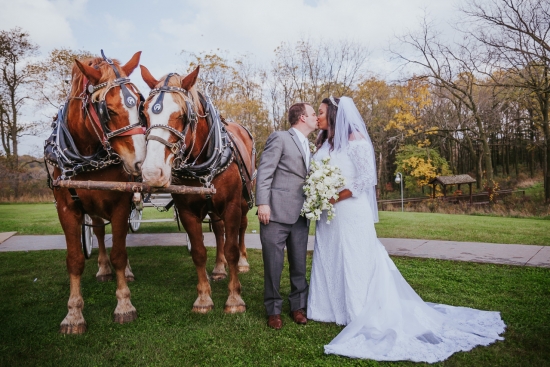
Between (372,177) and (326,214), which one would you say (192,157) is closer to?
(326,214)

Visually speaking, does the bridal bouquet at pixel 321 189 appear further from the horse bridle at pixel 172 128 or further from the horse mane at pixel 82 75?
the horse mane at pixel 82 75

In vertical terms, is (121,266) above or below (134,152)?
below

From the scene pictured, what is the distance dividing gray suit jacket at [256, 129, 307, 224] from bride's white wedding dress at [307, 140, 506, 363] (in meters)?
0.32

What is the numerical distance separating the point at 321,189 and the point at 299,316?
1.20m

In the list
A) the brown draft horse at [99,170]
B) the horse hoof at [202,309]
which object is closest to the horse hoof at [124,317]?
the brown draft horse at [99,170]

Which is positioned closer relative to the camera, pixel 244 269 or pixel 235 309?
pixel 235 309

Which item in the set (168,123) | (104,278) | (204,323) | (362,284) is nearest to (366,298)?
(362,284)

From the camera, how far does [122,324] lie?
3648mm

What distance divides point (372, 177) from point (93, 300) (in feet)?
10.7

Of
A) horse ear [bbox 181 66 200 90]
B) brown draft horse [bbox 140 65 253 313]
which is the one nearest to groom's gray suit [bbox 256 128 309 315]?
brown draft horse [bbox 140 65 253 313]

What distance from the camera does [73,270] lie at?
367cm

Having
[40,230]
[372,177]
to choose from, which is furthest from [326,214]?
[40,230]

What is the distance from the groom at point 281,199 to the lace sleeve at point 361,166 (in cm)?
44

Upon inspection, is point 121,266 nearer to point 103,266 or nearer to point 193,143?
point 193,143
